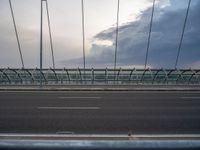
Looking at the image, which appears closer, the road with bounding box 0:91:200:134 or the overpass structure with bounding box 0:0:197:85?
the road with bounding box 0:91:200:134

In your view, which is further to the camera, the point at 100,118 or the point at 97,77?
the point at 97,77

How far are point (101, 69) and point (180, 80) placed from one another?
5.50m

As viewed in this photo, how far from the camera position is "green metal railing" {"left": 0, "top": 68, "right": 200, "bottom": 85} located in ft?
82.6

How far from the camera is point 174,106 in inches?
538

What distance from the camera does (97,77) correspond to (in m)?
25.4

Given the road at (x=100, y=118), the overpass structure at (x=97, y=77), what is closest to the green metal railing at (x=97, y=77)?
the overpass structure at (x=97, y=77)

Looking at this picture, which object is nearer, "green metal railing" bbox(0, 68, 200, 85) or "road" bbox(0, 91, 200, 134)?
"road" bbox(0, 91, 200, 134)

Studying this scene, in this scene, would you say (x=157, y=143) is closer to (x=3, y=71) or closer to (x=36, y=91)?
(x=36, y=91)

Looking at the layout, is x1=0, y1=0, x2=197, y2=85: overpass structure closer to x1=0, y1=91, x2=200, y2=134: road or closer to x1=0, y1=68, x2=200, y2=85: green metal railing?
x1=0, y1=68, x2=200, y2=85: green metal railing

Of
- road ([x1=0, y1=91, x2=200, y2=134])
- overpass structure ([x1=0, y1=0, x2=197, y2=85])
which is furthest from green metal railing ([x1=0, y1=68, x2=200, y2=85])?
road ([x1=0, y1=91, x2=200, y2=134])

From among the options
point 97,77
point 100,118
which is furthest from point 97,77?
point 100,118

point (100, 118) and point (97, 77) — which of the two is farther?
point (97, 77)

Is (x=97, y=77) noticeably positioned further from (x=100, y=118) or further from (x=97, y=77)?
(x=100, y=118)

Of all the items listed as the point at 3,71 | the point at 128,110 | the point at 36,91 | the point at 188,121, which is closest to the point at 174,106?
the point at 128,110
